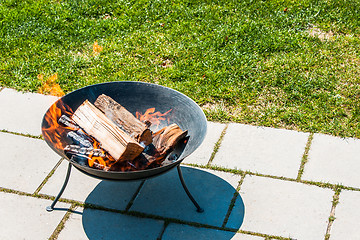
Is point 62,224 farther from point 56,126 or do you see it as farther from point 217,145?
point 217,145

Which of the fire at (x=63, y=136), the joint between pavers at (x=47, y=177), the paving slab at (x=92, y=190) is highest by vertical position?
the fire at (x=63, y=136)

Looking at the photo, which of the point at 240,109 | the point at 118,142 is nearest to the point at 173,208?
the point at 118,142

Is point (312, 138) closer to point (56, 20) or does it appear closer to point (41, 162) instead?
point (41, 162)

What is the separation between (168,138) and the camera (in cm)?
329

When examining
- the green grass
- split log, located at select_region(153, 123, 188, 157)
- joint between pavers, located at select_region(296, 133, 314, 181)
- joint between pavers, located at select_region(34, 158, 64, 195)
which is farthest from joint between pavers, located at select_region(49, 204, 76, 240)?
joint between pavers, located at select_region(296, 133, 314, 181)

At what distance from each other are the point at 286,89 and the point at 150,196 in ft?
6.11

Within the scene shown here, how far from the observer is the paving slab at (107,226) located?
10.8 feet

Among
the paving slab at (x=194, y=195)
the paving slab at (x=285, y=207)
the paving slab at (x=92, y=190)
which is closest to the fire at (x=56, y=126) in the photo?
the paving slab at (x=92, y=190)

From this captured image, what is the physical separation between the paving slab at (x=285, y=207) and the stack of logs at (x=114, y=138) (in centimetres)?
74

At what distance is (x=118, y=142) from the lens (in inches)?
122

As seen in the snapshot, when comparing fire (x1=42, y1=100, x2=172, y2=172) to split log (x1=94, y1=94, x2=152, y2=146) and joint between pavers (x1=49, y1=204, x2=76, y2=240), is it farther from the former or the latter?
joint between pavers (x1=49, y1=204, x2=76, y2=240)

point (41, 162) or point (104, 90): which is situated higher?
point (104, 90)

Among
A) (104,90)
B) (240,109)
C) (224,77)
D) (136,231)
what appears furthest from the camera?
(224,77)

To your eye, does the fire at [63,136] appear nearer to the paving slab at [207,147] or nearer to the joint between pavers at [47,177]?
the joint between pavers at [47,177]
